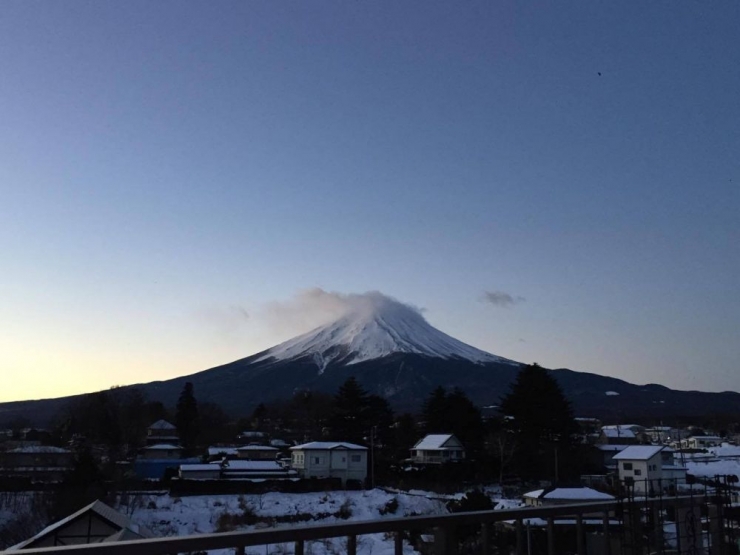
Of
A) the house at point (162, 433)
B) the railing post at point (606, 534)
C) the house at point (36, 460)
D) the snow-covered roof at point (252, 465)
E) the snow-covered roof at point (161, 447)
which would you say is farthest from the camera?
the house at point (162, 433)

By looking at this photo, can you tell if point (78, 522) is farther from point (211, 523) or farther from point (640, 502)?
point (640, 502)

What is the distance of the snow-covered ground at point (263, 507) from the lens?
24438mm

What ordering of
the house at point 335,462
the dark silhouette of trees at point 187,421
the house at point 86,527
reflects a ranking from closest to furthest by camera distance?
the house at point 86,527, the house at point 335,462, the dark silhouette of trees at point 187,421

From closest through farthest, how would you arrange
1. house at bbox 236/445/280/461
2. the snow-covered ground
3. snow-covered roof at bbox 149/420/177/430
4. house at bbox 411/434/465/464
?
the snow-covered ground < house at bbox 411/434/465/464 < house at bbox 236/445/280/461 < snow-covered roof at bbox 149/420/177/430

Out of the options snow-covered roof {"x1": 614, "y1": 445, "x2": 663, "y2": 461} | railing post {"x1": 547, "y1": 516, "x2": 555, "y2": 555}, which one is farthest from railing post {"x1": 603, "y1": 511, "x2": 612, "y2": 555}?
snow-covered roof {"x1": 614, "y1": 445, "x2": 663, "y2": 461}

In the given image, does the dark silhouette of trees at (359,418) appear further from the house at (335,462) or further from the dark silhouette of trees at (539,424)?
the dark silhouette of trees at (539,424)

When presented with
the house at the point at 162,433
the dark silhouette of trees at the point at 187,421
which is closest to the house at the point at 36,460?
the house at the point at 162,433

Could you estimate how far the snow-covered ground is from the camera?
2444cm

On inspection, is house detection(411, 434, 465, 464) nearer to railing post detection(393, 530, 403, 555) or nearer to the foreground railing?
the foreground railing

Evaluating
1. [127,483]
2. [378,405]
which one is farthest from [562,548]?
[378,405]

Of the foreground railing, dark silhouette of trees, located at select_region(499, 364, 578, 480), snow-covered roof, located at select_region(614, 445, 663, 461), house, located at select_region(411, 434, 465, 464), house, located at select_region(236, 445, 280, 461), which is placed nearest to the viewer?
the foreground railing

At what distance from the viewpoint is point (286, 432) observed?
59562 mm

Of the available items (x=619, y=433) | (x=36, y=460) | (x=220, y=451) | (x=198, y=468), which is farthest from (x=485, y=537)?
(x=619, y=433)

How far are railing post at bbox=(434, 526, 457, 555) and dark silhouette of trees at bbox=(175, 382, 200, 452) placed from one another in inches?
1982
